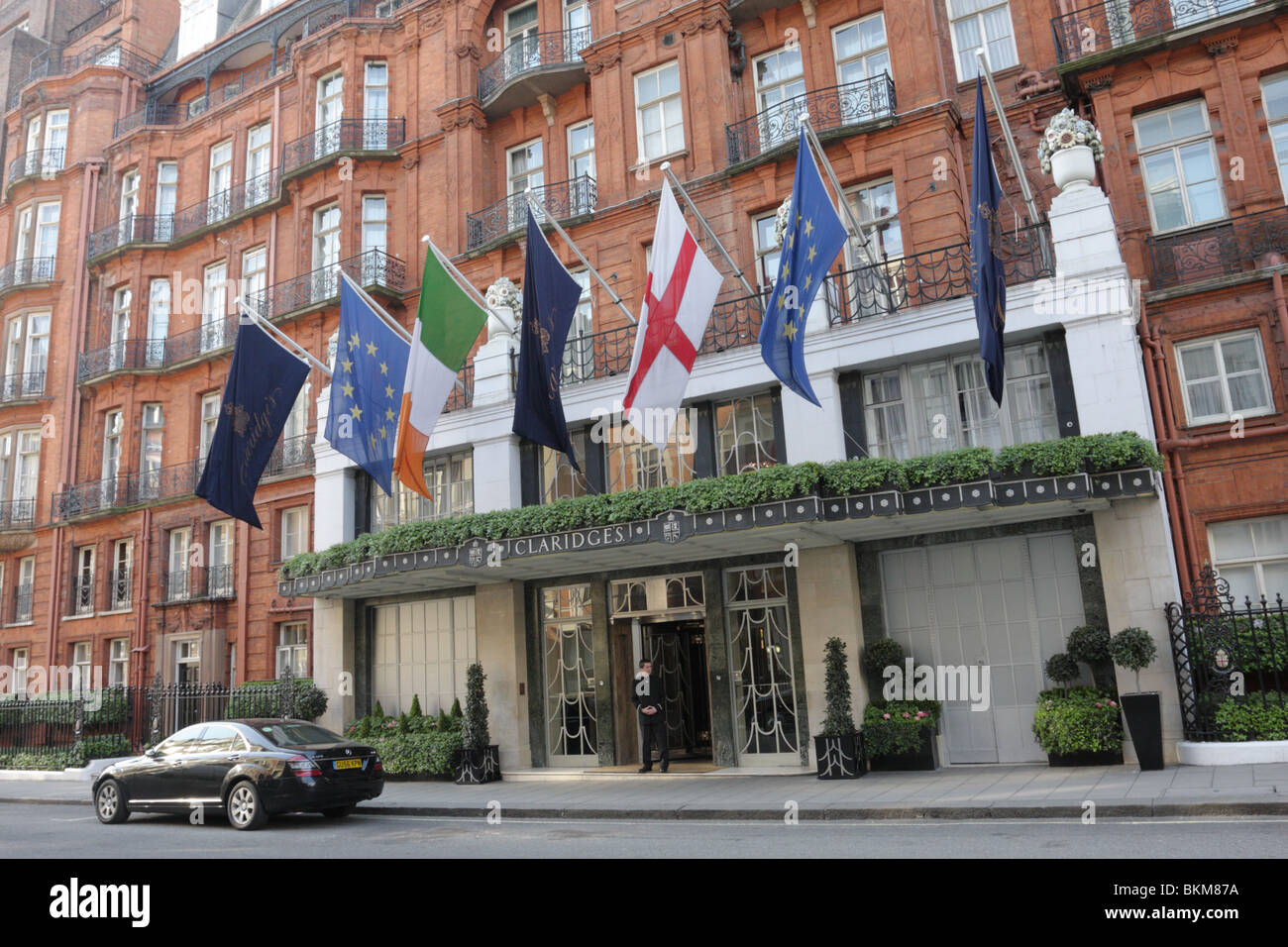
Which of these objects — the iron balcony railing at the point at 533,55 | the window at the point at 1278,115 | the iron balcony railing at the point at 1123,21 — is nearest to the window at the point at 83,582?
the iron balcony railing at the point at 533,55

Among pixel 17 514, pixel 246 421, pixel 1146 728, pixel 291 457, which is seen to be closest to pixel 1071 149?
pixel 1146 728

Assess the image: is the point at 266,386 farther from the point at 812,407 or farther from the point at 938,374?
the point at 938,374

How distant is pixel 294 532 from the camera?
87.0 ft

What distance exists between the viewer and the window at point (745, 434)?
59.7 ft

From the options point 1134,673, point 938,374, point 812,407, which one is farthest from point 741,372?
point 1134,673

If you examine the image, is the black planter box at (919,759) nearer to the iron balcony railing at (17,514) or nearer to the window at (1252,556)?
the window at (1252,556)

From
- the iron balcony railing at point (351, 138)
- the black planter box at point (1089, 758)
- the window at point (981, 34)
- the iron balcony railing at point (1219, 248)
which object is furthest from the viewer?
the iron balcony railing at point (351, 138)

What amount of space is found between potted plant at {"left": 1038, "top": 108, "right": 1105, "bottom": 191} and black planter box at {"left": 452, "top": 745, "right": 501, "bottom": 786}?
1430cm

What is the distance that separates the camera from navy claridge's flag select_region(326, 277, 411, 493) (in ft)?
56.1

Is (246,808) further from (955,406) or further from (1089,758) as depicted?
(955,406)

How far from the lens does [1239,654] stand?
13.9 m

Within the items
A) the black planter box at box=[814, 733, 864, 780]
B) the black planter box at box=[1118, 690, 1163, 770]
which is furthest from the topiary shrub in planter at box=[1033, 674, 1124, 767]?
the black planter box at box=[814, 733, 864, 780]

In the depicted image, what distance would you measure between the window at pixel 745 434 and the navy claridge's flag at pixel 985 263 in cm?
518

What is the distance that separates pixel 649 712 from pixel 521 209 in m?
13.3
